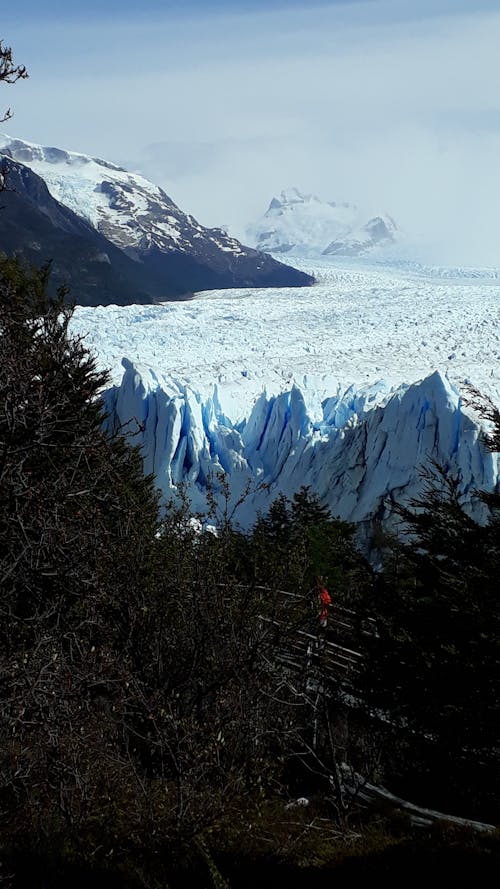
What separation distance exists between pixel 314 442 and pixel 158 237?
57.2m

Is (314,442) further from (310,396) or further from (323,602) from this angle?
(323,602)

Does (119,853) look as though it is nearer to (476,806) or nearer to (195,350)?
(476,806)

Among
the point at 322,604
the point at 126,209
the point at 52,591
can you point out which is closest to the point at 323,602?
the point at 322,604

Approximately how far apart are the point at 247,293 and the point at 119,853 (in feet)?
146

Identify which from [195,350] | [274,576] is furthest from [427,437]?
[274,576]

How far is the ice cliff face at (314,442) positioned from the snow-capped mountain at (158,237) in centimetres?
4072

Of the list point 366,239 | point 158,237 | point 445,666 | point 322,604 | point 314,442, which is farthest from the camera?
point 366,239

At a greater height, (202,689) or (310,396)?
(310,396)

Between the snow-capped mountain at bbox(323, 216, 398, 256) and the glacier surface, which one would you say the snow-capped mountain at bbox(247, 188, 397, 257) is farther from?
the glacier surface

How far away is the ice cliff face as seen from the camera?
22547mm

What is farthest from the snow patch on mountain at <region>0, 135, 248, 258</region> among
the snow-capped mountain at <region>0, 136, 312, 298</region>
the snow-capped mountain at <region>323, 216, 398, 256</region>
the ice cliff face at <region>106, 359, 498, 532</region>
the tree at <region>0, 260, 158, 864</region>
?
the tree at <region>0, 260, 158, 864</region>

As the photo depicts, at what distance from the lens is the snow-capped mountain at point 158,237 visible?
71.1 meters

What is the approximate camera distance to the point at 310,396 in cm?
2586

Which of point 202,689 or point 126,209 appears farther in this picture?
point 126,209
